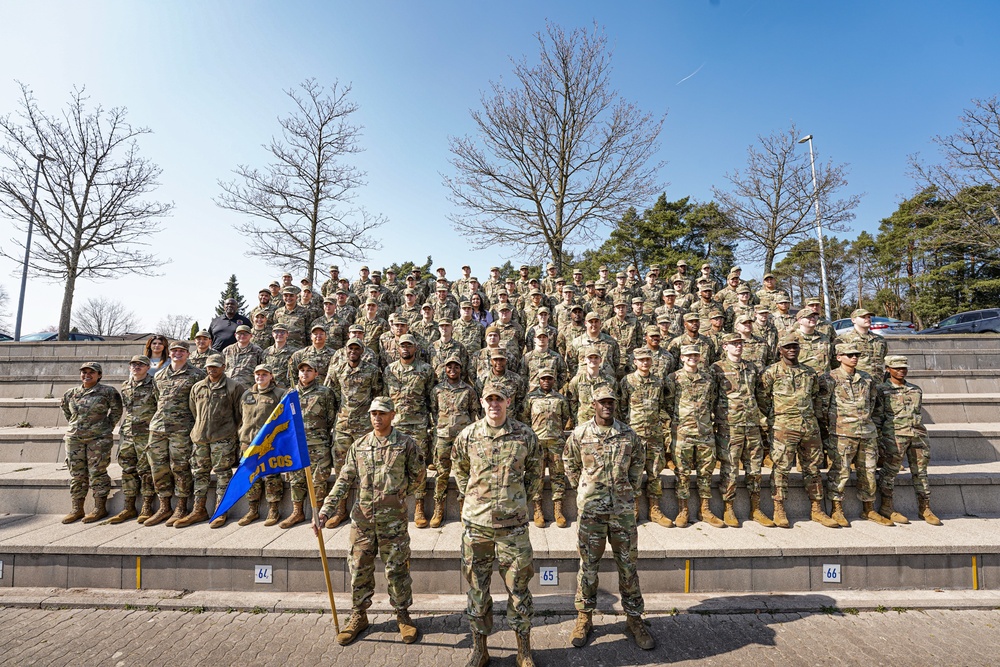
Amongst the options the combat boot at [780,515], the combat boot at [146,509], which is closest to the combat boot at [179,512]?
the combat boot at [146,509]

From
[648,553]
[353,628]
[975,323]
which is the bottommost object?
[353,628]

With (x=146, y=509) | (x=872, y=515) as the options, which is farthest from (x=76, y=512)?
(x=872, y=515)

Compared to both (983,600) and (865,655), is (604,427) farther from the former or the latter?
(983,600)

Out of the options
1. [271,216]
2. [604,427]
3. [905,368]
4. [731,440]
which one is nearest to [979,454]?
[905,368]

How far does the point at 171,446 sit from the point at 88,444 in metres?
1.50

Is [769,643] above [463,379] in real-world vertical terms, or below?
below

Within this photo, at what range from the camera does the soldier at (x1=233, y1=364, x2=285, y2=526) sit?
6.48m

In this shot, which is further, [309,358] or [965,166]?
[965,166]

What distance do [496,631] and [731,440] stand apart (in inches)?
165

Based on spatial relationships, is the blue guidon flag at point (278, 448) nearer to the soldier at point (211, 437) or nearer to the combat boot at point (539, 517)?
the soldier at point (211, 437)

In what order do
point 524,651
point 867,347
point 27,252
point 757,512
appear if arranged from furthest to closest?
point 27,252, point 867,347, point 757,512, point 524,651

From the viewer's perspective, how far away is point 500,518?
4180 mm

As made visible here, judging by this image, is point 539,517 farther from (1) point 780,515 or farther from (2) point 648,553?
(1) point 780,515

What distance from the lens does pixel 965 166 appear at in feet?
58.6
